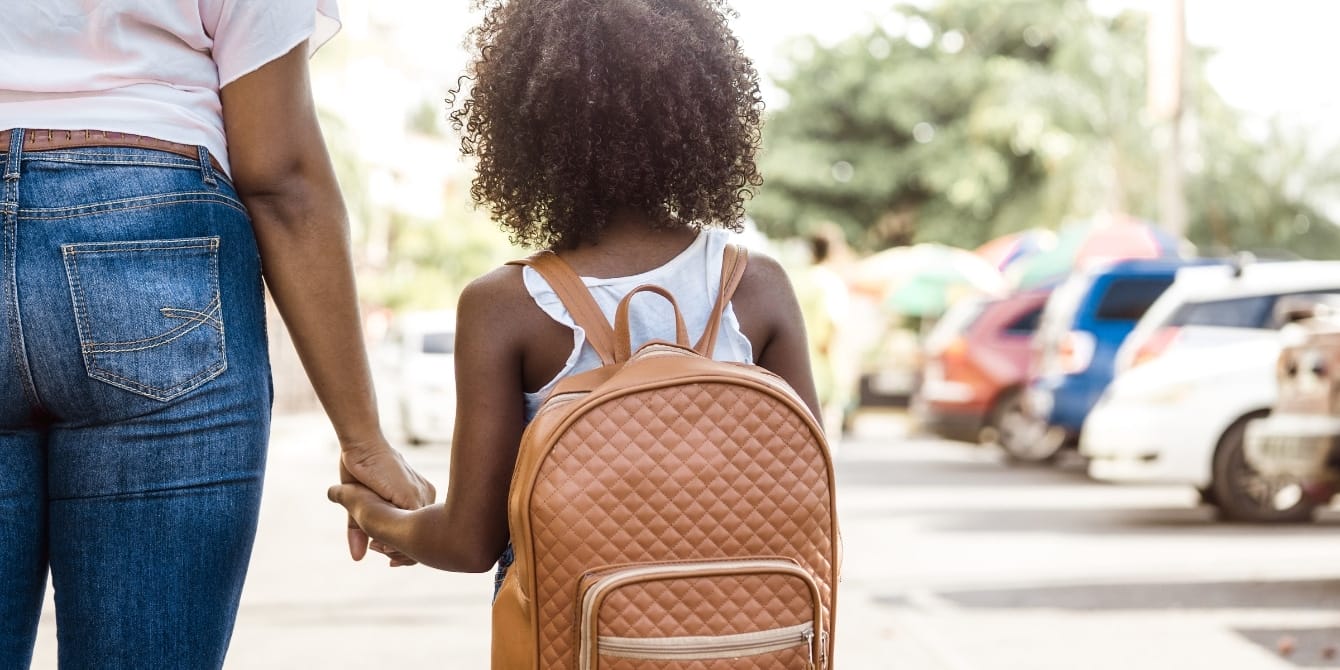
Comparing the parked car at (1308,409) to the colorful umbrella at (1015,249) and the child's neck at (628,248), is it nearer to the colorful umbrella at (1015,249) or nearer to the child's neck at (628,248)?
the child's neck at (628,248)

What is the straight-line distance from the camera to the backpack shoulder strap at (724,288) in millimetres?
2301

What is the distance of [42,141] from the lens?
1915 millimetres

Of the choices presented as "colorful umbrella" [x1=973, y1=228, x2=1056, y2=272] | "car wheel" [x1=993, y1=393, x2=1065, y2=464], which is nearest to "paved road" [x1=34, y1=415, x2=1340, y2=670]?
"car wheel" [x1=993, y1=393, x2=1065, y2=464]

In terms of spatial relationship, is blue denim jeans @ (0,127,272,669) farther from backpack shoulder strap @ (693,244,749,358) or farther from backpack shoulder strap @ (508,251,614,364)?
backpack shoulder strap @ (693,244,749,358)

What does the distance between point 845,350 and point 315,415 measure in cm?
2150

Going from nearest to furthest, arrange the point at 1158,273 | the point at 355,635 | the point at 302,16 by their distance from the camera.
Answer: the point at 302,16
the point at 355,635
the point at 1158,273

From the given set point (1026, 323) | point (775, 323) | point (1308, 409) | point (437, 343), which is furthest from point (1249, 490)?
point (437, 343)

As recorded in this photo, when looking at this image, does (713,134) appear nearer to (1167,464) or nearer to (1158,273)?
(1167,464)

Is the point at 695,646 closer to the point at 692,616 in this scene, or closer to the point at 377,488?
the point at 692,616

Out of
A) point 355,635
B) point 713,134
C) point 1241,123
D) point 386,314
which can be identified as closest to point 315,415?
point 386,314

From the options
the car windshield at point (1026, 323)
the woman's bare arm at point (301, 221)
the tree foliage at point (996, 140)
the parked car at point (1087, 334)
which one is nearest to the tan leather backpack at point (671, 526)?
the woman's bare arm at point (301, 221)

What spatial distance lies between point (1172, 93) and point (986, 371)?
723 cm

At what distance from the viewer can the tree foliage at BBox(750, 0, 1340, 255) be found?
33.8 meters

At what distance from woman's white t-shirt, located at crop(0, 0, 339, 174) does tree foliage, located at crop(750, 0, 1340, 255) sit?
32535mm
